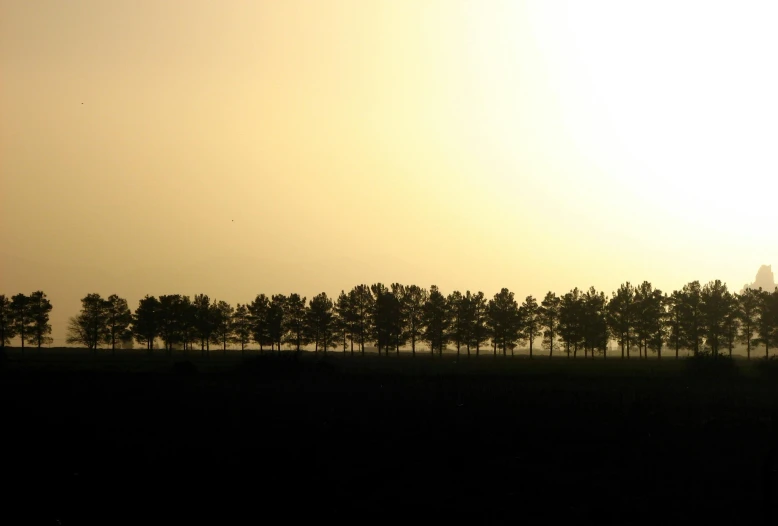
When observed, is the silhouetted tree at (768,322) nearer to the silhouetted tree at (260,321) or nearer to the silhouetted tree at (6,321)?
the silhouetted tree at (260,321)

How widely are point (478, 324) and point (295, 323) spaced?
28.8m

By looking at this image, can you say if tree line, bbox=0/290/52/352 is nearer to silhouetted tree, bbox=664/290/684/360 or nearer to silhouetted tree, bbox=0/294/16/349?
silhouetted tree, bbox=0/294/16/349

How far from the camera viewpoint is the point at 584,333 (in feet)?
378

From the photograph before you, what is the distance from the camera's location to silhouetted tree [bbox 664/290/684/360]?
382 ft

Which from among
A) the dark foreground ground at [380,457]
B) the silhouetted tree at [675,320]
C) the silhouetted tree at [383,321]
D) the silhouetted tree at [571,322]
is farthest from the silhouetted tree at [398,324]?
the dark foreground ground at [380,457]

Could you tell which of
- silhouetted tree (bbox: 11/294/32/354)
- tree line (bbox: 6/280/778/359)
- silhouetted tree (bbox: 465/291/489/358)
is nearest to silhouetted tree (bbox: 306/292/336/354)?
Answer: tree line (bbox: 6/280/778/359)

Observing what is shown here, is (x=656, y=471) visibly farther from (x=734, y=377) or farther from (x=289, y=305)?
(x=289, y=305)

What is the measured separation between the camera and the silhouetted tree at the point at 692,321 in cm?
11531

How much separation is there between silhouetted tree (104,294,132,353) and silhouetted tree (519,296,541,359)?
202 ft

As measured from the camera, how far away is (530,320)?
12019 cm

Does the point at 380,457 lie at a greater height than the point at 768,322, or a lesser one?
lesser

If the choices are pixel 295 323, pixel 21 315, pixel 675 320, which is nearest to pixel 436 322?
pixel 295 323

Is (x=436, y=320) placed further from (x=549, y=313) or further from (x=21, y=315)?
(x=21, y=315)

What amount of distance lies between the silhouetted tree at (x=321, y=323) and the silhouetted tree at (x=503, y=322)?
2494cm
